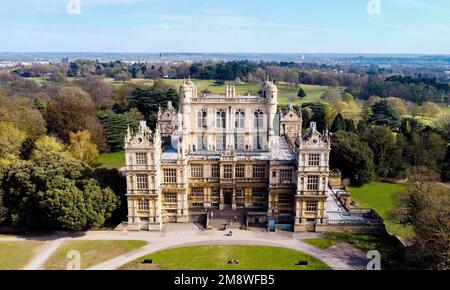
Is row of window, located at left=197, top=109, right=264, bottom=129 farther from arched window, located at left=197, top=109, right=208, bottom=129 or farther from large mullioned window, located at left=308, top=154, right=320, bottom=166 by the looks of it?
large mullioned window, located at left=308, top=154, right=320, bottom=166

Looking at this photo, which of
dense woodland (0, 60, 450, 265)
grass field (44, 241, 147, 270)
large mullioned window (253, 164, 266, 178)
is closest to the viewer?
grass field (44, 241, 147, 270)

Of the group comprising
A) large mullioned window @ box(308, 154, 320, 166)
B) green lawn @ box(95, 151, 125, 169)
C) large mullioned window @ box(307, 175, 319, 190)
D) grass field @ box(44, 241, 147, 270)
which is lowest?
grass field @ box(44, 241, 147, 270)

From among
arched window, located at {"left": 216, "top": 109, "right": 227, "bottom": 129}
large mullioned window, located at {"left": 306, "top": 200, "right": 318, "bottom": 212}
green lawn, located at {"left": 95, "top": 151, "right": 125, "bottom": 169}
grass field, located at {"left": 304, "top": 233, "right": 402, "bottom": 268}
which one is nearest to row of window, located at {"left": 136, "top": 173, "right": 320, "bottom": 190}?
large mullioned window, located at {"left": 306, "top": 200, "right": 318, "bottom": 212}

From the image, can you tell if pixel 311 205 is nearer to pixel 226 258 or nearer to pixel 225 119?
pixel 226 258

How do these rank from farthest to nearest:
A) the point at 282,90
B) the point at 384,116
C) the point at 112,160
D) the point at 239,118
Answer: the point at 282,90
the point at 384,116
the point at 112,160
the point at 239,118

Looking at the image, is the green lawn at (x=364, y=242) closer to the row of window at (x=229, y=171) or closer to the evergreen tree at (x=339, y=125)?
the row of window at (x=229, y=171)

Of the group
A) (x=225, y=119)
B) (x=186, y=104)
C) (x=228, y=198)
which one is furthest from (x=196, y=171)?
(x=186, y=104)
